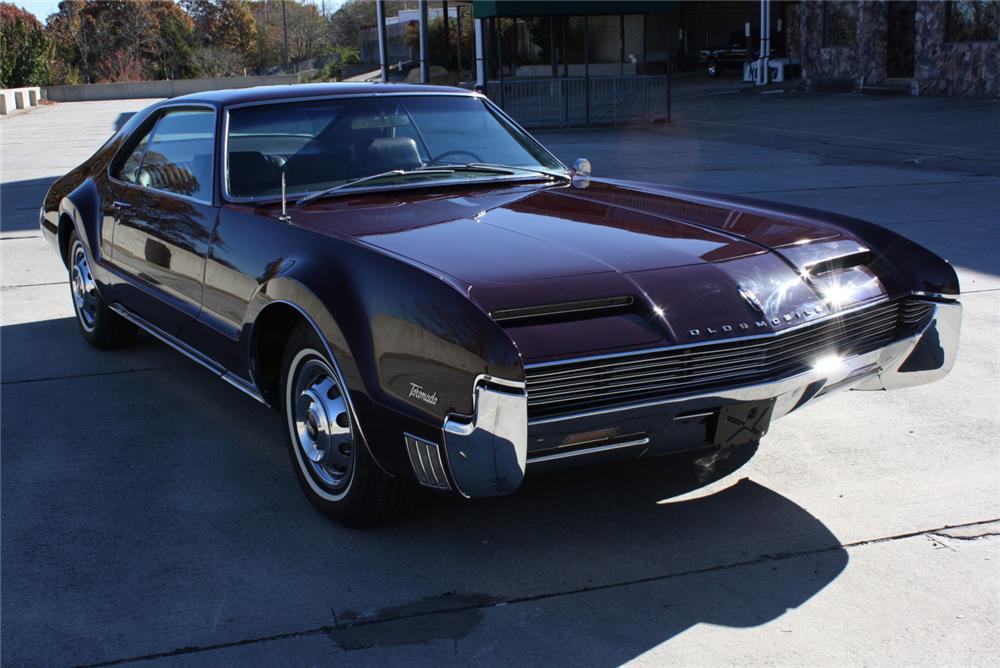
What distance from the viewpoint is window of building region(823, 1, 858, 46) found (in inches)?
1139

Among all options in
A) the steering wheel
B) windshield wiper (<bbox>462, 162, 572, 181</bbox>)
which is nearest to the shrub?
the steering wheel

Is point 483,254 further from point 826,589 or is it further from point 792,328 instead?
point 826,589

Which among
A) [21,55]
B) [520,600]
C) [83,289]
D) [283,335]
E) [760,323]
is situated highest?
[21,55]

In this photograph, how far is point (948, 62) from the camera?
24.6m

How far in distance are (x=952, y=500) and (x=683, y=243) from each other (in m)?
1.38

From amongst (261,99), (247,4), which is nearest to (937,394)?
(261,99)

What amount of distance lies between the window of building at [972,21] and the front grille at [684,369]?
22.8 m

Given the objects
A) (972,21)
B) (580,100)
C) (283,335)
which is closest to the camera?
(283,335)

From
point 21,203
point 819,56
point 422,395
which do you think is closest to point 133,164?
point 422,395

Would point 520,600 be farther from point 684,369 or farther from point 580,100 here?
point 580,100

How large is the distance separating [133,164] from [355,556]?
9.84 feet

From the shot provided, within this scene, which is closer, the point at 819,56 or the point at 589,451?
the point at 589,451

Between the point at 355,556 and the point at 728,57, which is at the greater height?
the point at 728,57

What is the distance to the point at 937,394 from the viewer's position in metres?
5.09
